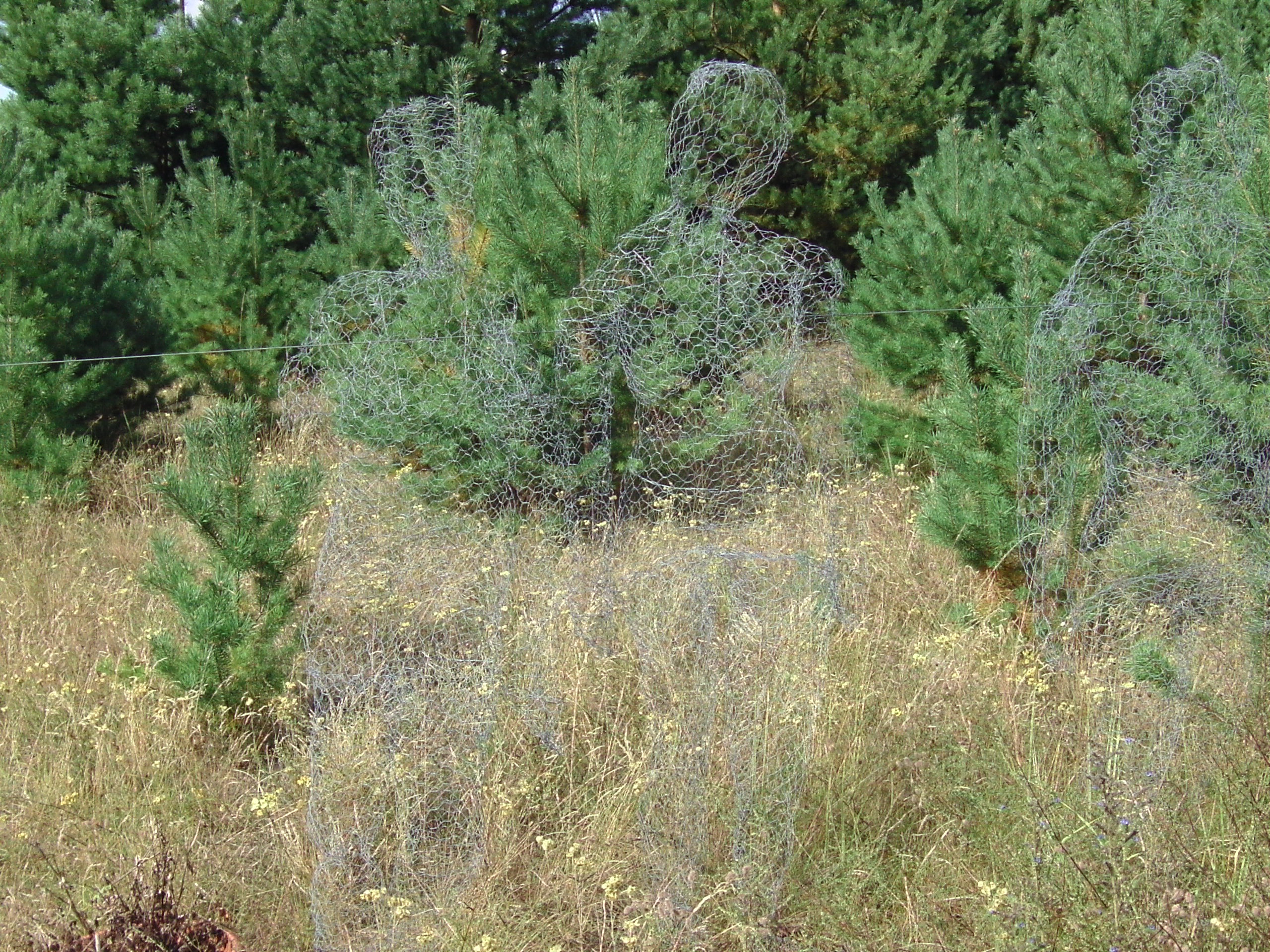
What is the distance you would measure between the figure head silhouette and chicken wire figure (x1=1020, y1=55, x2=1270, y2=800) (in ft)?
3.11

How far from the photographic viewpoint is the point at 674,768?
8.57 ft

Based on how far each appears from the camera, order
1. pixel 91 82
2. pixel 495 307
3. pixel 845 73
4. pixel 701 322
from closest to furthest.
A: pixel 701 322, pixel 495 307, pixel 91 82, pixel 845 73

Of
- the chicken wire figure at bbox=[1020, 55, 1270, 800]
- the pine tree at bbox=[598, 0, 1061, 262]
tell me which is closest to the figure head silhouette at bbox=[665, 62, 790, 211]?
the chicken wire figure at bbox=[1020, 55, 1270, 800]

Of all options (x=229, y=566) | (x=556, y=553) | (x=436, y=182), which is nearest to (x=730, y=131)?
(x=436, y=182)

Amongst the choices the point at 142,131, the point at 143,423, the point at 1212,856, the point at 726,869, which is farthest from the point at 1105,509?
the point at 142,131

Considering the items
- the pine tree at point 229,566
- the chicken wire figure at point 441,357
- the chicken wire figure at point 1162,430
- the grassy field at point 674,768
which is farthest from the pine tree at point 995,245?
the pine tree at point 229,566

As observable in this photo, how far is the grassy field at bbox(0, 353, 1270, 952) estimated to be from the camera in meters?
2.38

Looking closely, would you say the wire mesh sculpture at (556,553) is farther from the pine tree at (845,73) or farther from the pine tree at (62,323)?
the pine tree at (845,73)

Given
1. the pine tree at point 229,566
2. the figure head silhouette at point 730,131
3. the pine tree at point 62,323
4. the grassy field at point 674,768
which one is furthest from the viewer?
the pine tree at point 62,323

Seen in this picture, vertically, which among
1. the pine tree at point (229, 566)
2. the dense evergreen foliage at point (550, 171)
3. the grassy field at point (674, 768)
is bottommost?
the grassy field at point (674, 768)

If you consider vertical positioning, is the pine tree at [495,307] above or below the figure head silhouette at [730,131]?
below

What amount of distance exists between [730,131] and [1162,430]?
1.56 m

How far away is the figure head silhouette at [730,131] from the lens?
11.3 feet

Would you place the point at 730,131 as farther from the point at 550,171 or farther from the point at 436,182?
the point at 436,182
